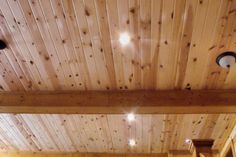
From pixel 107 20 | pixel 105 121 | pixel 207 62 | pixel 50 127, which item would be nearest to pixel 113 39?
pixel 107 20

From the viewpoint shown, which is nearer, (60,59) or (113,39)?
(113,39)

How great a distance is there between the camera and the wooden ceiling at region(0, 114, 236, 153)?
4.18 metres

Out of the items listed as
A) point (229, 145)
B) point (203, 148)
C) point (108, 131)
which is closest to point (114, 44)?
point (203, 148)

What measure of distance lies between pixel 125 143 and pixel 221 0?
10.3 feet

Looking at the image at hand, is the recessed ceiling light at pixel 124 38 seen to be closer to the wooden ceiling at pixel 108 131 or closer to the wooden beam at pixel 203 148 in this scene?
the wooden beam at pixel 203 148

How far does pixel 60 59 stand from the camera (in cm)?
302

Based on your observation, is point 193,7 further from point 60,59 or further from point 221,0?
point 60,59

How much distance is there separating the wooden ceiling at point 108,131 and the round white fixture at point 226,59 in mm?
1275

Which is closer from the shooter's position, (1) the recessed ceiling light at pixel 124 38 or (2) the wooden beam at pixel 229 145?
(1) the recessed ceiling light at pixel 124 38

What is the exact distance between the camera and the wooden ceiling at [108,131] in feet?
13.7

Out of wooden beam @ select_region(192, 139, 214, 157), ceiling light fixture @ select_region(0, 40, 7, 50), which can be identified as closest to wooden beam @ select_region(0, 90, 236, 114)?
wooden beam @ select_region(192, 139, 214, 157)

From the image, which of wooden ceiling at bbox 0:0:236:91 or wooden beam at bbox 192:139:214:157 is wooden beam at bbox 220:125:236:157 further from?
wooden beam at bbox 192:139:214:157

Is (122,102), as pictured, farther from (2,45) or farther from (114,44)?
(2,45)

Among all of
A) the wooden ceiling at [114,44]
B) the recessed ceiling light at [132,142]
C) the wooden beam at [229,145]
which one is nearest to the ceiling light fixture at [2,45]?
the wooden ceiling at [114,44]
